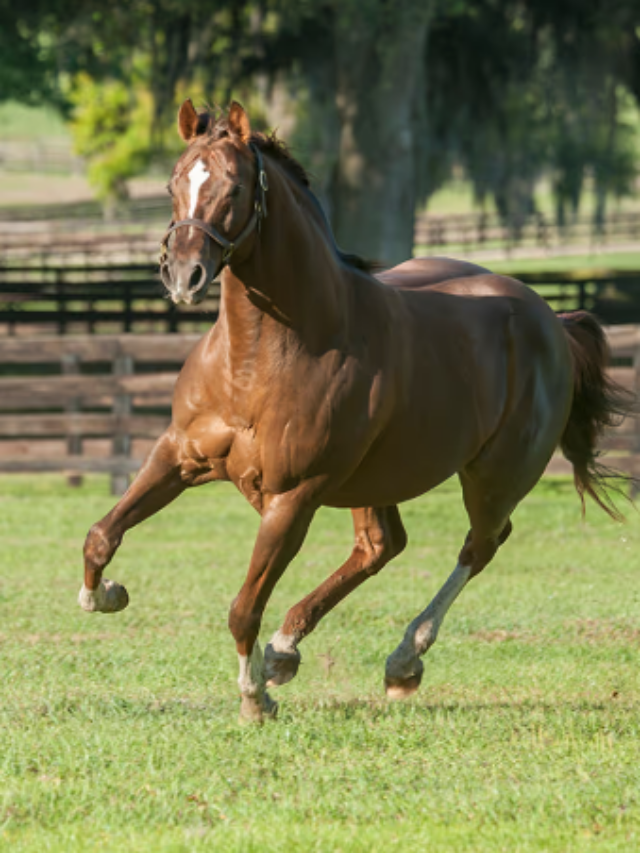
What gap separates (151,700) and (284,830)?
6.29ft

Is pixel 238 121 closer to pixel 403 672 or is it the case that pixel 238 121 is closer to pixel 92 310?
pixel 403 672

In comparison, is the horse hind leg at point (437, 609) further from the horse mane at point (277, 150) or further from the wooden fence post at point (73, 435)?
the wooden fence post at point (73, 435)

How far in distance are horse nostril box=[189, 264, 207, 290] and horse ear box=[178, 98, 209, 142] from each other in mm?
702

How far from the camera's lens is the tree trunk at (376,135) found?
1778 centimetres

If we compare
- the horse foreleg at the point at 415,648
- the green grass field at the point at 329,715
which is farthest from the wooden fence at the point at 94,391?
the horse foreleg at the point at 415,648

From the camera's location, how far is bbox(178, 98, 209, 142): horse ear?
508 cm

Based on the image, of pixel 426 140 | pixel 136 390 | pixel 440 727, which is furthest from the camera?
pixel 426 140

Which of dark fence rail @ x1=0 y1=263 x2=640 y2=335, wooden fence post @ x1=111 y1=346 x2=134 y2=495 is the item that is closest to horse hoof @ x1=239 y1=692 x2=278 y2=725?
dark fence rail @ x1=0 y1=263 x2=640 y2=335

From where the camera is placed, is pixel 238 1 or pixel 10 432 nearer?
pixel 10 432

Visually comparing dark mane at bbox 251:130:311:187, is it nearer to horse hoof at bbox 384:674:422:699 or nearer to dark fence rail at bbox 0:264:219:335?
horse hoof at bbox 384:674:422:699

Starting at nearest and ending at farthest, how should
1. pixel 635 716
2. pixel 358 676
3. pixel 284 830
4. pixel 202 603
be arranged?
pixel 284 830 < pixel 635 716 < pixel 358 676 < pixel 202 603

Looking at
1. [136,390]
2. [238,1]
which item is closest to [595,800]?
[136,390]

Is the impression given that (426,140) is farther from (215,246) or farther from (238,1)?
(215,246)

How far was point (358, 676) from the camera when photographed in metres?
6.79
